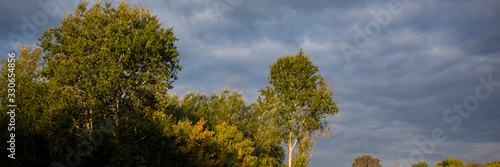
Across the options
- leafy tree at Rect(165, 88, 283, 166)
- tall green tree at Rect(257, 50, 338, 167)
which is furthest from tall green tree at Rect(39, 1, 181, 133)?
leafy tree at Rect(165, 88, 283, 166)

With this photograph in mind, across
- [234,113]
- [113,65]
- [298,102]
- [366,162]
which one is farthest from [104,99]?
[366,162]

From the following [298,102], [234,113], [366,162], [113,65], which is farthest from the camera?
[366,162]

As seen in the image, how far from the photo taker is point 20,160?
79.9 ft

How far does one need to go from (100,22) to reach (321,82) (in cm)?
2356

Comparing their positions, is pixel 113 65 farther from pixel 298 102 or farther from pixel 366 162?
pixel 366 162

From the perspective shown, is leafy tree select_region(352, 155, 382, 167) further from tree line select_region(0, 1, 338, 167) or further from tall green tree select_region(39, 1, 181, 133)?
tall green tree select_region(39, 1, 181, 133)

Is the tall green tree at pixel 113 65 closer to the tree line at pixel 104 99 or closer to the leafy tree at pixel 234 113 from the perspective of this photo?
the tree line at pixel 104 99

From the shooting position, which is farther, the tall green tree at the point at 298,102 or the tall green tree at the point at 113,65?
the tall green tree at the point at 298,102

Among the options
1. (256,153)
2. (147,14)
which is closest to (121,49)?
(147,14)

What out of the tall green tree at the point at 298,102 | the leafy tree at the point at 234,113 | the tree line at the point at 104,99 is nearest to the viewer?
the tree line at the point at 104,99

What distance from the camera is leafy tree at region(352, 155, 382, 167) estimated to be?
11007 cm

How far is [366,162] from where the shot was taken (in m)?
112

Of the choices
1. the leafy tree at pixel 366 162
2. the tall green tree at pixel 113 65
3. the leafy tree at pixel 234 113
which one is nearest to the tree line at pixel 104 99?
the tall green tree at pixel 113 65

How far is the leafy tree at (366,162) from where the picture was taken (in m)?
110
